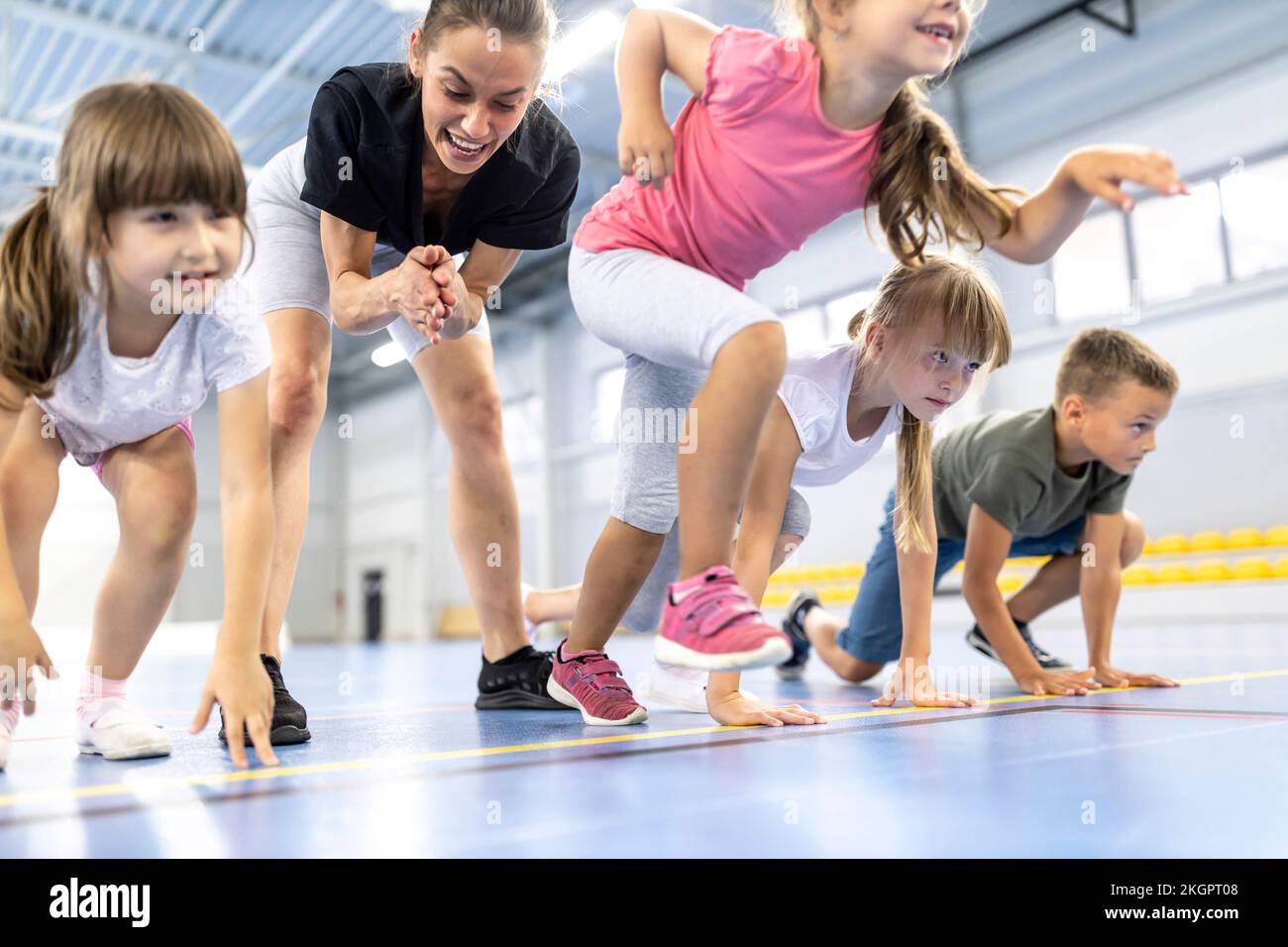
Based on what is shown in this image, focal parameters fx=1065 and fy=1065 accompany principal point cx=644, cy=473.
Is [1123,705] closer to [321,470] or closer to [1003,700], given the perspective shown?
[1003,700]

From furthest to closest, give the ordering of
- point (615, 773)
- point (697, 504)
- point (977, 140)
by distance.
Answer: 1. point (977, 140)
2. point (697, 504)
3. point (615, 773)

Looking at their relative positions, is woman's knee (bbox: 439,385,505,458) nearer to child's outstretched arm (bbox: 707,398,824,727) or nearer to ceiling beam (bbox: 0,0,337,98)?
child's outstretched arm (bbox: 707,398,824,727)

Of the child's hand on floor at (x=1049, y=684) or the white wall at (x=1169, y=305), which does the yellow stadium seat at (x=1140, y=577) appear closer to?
the white wall at (x=1169, y=305)

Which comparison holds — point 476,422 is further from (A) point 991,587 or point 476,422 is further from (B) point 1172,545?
(B) point 1172,545

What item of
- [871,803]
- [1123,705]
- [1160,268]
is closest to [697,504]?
[871,803]

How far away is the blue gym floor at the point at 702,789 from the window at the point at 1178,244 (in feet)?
24.0

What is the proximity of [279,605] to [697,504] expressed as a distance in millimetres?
885

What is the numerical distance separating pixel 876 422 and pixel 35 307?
1.49m

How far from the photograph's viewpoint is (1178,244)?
8.36 meters

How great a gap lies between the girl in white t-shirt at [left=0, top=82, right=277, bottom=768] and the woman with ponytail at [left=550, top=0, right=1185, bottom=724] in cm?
56

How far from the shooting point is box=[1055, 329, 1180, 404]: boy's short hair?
2.45m

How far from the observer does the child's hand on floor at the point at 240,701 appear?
4.30 feet
